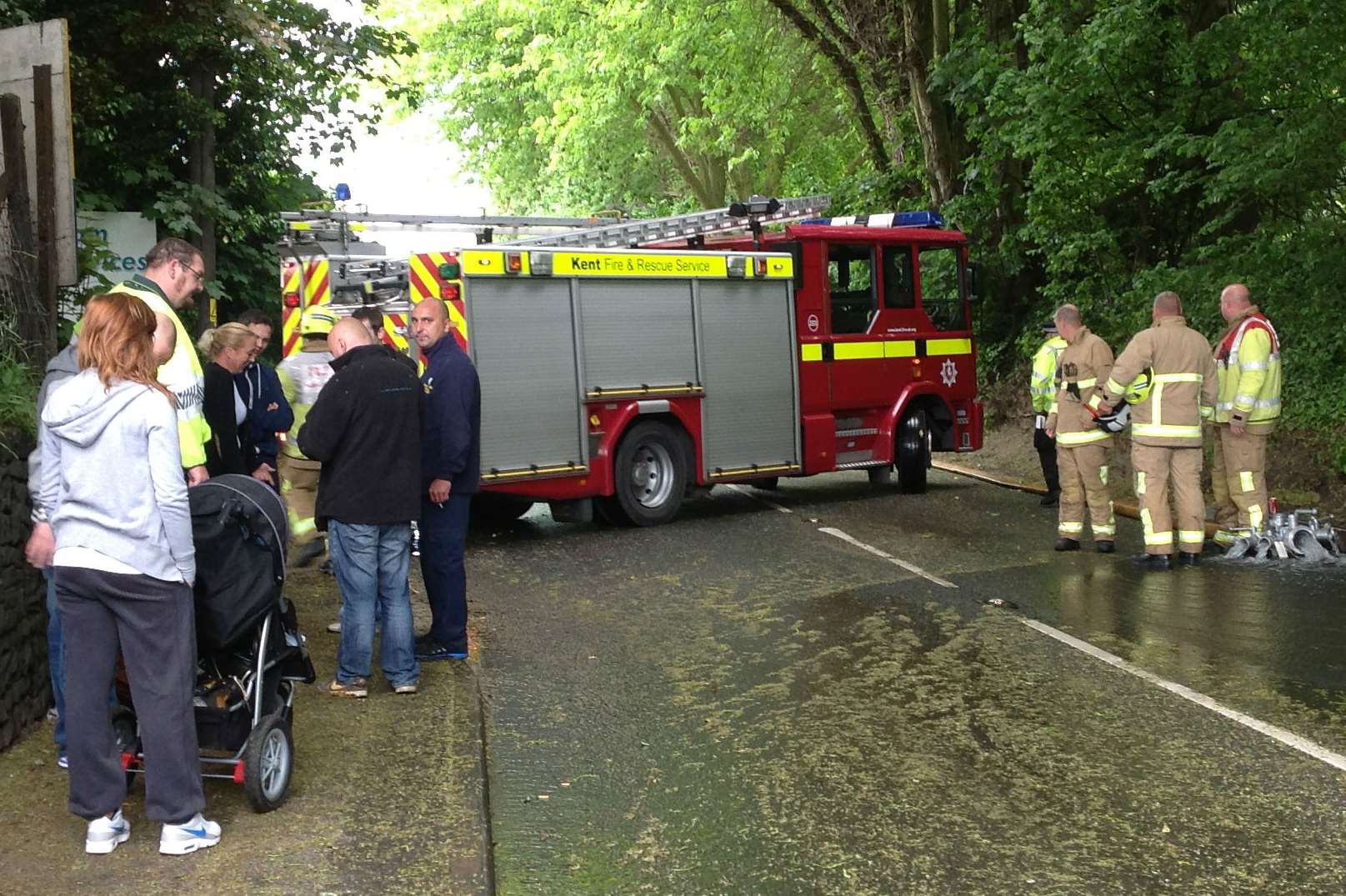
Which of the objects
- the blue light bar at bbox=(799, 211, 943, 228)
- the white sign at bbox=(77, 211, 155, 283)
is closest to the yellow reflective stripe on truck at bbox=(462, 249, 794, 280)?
the blue light bar at bbox=(799, 211, 943, 228)

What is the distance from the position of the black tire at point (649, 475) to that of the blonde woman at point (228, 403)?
4905mm

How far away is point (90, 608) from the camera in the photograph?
4680 millimetres

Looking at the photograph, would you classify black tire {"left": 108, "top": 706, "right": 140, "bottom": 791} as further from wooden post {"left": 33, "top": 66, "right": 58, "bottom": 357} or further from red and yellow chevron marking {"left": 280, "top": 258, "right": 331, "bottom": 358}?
red and yellow chevron marking {"left": 280, "top": 258, "right": 331, "bottom": 358}

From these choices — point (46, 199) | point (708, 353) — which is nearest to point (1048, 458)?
point (708, 353)

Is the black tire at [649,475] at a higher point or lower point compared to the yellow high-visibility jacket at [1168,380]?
lower

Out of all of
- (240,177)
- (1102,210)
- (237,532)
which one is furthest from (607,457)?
(1102,210)

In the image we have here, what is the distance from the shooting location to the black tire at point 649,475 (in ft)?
41.6

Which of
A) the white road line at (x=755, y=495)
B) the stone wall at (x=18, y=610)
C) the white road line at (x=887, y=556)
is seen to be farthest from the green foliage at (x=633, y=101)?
the stone wall at (x=18, y=610)

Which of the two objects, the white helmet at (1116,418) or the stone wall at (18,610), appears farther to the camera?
the white helmet at (1116,418)

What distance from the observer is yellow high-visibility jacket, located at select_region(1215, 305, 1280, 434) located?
36.8ft

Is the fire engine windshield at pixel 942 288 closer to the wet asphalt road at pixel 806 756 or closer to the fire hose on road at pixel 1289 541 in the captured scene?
the fire hose on road at pixel 1289 541

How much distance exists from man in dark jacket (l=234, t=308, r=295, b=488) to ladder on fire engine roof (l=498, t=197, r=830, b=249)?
5211 millimetres

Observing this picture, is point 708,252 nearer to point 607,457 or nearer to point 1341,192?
point 607,457

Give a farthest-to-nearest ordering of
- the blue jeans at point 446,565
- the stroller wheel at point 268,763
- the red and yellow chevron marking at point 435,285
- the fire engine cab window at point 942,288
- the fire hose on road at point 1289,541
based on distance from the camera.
Result: the fire engine cab window at point 942,288
the red and yellow chevron marking at point 435,285
the fire hose on road at point 1289,541
the blue jeans at point 446,565
the stroller wheel at point 268,763
